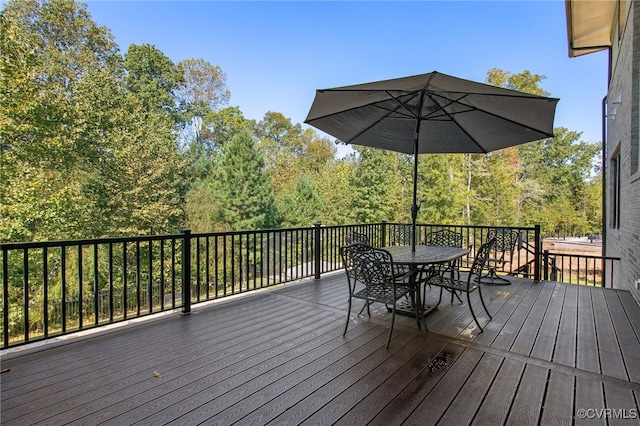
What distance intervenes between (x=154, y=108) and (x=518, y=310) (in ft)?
66.7

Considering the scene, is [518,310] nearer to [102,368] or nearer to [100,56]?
[102,368]

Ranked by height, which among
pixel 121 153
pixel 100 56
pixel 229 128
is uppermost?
pixel 100 56

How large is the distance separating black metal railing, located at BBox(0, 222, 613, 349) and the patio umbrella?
146cm

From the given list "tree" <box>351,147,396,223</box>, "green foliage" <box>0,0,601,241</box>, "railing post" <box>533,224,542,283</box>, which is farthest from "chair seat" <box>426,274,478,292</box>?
"tree" <box>351,147,396,223</box>

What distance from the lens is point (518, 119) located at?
3.17m

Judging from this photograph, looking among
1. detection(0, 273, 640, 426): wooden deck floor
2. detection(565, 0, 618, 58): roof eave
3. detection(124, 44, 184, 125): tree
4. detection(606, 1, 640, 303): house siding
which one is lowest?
detection(0, 273, 640, 426): wooden deck floor

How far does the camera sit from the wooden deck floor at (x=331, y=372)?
5.71ft

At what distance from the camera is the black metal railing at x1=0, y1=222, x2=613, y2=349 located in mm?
2713

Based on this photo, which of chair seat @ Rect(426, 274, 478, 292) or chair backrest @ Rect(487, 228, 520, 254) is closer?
chair seat @ Rect(426, 274, 478, 292)

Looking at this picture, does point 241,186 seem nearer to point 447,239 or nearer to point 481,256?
point 447,239

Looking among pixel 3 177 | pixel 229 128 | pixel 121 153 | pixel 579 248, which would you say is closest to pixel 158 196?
pixel 121 153

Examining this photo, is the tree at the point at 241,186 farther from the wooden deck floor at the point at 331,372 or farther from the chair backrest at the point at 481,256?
the chair backrest at the point at 481,256

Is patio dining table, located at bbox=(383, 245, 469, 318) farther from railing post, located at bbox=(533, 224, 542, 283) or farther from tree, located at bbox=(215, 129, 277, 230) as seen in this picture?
tree, located at bbox=(215, 129, 277, 230)

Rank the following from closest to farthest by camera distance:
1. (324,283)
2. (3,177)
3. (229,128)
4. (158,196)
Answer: (324,283), (3,177), (158,196), (229,128)
